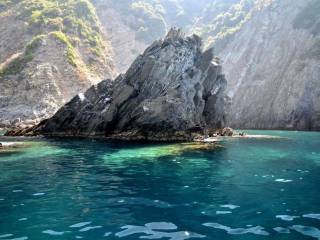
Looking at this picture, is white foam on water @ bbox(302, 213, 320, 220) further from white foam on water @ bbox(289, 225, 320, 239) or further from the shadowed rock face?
the shadowed rock face

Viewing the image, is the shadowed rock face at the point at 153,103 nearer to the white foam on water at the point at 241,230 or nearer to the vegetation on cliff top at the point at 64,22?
the white foam on water at the point at 241,230

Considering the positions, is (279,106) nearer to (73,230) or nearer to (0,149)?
(0,149)

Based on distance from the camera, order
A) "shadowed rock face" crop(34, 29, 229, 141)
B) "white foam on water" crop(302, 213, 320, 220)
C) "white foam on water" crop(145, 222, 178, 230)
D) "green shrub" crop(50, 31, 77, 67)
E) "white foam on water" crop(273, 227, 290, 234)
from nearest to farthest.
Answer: "white foam on water" crop(273, 227, 290, 234), "white foam on water" crop(145, 222, 178, 230), "white foam on water" crop(302, 213, 320, 220), "shadowed rock face" crop(34, 29, 229, 141), "green shrub" crop(50, 31, 77, 67)

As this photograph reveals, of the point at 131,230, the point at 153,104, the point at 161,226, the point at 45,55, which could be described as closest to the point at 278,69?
the point at 153,104

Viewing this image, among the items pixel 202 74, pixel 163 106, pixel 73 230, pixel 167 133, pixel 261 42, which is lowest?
pixel 73 230

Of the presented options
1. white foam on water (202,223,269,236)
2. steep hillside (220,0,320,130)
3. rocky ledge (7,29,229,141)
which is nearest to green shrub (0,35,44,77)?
rocky ledge (7,29,229,141)

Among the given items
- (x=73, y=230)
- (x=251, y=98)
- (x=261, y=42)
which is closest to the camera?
(x=73, y=230)

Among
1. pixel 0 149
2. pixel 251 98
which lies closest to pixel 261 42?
pixel 251 98
